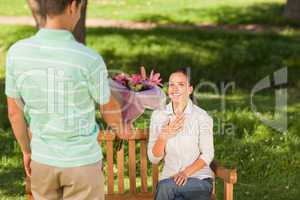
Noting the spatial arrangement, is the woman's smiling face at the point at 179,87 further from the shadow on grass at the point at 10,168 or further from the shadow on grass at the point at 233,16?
the shadow on grass at the point at 233,16

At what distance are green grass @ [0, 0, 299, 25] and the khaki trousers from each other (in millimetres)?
14196

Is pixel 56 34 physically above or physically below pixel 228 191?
above

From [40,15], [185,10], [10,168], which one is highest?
[185,10]

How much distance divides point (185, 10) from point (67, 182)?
15.8 m

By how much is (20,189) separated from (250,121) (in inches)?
119

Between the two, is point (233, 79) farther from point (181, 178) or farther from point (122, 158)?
point (181, 178)

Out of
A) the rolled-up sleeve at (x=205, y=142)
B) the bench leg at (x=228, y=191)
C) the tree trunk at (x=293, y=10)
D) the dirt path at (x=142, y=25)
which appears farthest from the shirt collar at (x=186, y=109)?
the tree trunk at (x=293, y=10)

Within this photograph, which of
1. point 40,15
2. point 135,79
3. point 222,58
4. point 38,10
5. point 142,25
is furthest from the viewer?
point 142,25

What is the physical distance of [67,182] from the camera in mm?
3498

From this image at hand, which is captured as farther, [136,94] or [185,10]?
[185,10]

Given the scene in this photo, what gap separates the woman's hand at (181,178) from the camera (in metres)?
4.84

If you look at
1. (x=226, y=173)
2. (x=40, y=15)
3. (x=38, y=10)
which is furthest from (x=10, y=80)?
(x=38, y=10)

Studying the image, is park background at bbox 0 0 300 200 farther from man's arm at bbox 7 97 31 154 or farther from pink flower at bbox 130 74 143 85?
man's arm at bbox 7 97 31 154

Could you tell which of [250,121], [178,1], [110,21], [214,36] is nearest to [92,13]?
[110,21]
